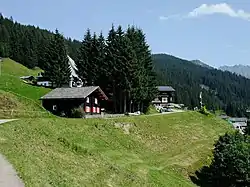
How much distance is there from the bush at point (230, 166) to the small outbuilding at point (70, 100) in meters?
20.5

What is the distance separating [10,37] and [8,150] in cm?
12783

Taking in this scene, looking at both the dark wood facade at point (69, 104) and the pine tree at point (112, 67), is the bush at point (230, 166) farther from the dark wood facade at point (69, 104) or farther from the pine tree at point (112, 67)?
the pine tree at point (112, 67)

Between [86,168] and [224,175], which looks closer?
[86,168]

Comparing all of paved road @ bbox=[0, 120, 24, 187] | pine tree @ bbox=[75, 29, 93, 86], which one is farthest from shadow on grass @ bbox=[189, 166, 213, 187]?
pine tree @ bbox=[75, 29, 93, 86]

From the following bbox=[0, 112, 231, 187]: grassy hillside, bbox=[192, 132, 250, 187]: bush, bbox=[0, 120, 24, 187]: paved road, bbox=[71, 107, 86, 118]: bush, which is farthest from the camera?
bbox=[71, 107, 86, 118]: bush

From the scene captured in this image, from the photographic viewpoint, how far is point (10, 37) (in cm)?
14262

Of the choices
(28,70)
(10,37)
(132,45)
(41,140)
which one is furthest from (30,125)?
(10,37)

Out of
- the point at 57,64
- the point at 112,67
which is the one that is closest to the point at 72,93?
the point at 112,67

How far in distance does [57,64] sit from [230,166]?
4992 centimetres

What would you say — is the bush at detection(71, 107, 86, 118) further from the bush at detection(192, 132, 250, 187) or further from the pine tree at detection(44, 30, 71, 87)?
the pine tree at detection(44, 30, 71, 87)

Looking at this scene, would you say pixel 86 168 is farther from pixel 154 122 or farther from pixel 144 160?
pixel 154 122

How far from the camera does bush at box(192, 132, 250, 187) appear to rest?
3222 centimetres

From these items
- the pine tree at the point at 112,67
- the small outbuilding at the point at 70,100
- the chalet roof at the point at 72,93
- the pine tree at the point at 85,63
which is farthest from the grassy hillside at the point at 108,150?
the pine tree at the point at 85,63

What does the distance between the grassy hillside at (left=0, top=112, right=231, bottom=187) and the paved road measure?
32cm
